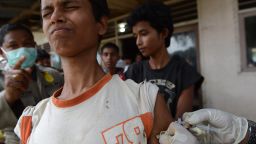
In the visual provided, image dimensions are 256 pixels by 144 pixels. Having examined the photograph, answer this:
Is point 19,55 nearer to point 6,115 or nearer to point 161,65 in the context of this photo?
point 6,115

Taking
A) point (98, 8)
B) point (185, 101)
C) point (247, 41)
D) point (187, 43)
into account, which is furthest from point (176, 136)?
point (187, 43)

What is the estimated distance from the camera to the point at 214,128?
1.06 metres

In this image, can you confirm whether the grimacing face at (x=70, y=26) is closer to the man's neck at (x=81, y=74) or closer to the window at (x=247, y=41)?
the man's neck at (x=81, y=74)

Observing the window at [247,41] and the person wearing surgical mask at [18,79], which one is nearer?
the person wearing surgical mask at [18,79]

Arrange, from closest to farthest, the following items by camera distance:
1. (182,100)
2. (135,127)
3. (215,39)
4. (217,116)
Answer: (135,127)
(217,116)
(182,100)
(215,39)

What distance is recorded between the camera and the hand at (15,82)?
5.16 ft

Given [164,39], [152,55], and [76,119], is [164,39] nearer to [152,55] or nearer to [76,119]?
[152,55]

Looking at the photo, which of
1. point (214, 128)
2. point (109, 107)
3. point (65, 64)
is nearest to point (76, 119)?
point (109, 107)

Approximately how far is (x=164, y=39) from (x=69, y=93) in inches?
41.8

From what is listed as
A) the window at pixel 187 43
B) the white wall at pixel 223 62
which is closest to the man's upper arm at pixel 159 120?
the white wall at pixel 223 62

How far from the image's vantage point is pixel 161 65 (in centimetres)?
186

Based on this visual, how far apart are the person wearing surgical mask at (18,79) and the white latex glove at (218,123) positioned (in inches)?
40.7

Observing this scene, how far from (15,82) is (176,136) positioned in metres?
1.07

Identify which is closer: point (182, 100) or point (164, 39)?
point (182, 100)
